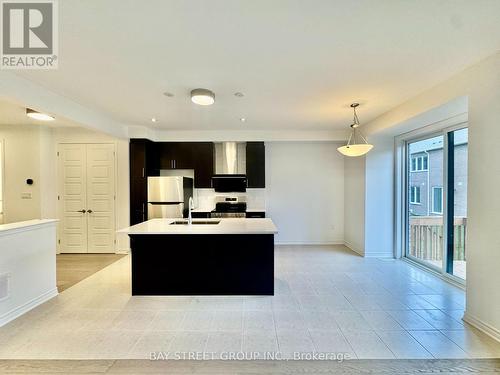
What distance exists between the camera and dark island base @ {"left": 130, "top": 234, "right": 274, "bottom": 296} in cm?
325

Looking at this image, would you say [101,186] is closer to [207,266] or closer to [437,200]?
[207,266]

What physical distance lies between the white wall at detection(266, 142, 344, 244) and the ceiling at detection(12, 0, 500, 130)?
2.34 metres

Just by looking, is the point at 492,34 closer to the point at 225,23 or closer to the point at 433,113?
the point at 433,113

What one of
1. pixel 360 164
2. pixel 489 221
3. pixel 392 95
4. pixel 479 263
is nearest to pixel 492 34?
pixel 392 95

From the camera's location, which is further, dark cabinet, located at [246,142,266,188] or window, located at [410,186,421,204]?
dark cabinet, located at [246,142,266,188]

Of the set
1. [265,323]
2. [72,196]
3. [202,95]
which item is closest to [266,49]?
[202,95]

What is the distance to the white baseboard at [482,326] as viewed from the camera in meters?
2.30

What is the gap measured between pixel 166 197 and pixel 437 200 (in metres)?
4.88

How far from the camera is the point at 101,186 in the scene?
526 centimetres

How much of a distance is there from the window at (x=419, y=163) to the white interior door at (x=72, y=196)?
658 cm

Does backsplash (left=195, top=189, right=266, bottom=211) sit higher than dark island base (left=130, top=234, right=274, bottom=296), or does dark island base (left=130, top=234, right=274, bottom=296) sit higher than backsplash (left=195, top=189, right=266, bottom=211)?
backsplash (left=195, top=189, right=266, bottom=211)

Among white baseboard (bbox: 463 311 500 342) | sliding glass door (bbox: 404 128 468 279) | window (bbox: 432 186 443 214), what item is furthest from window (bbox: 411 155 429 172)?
white baseboard (bbox: 463 311 500 342)

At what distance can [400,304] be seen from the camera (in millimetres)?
3021

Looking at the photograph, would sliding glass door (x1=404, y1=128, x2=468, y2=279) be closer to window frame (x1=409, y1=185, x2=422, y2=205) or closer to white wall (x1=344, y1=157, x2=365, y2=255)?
window frame (x1=409, y1=185, x2=422, y2=205)
